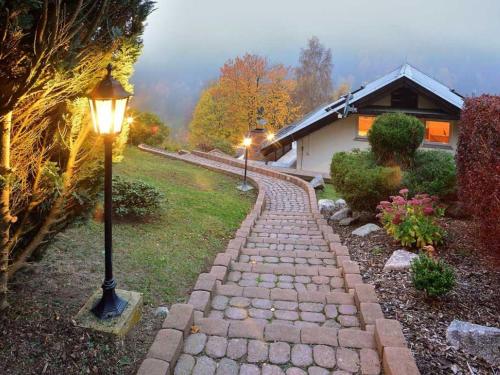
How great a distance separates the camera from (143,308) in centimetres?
442

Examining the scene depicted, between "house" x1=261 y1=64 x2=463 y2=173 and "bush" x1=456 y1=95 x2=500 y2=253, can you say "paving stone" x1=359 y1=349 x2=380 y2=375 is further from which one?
"house" x1=261 y1=64 x2=463 y2=173

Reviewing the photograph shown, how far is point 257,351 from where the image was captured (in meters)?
3.61

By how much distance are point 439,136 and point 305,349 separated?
16366mm

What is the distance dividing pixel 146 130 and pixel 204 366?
25.1 m

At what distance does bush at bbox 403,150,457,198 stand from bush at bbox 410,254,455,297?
433 centimetres

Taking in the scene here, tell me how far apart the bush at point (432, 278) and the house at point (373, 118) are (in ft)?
39.8

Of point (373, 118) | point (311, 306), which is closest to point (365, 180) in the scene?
point (311, 306)

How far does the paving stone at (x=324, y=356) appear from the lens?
3471 mm

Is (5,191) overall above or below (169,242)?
above

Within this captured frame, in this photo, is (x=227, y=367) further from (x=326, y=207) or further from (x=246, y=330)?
(x=326, y=207)

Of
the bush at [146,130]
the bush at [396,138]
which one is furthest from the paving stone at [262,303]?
the bush at [146,130]

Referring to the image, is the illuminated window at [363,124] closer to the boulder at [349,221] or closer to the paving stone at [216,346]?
the boulder at [349,221]

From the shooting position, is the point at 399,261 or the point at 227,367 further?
the point at 399,261

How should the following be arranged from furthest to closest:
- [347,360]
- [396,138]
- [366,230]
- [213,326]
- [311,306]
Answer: [396,138], [366,230], [311,306], [213,326], [347,360]
